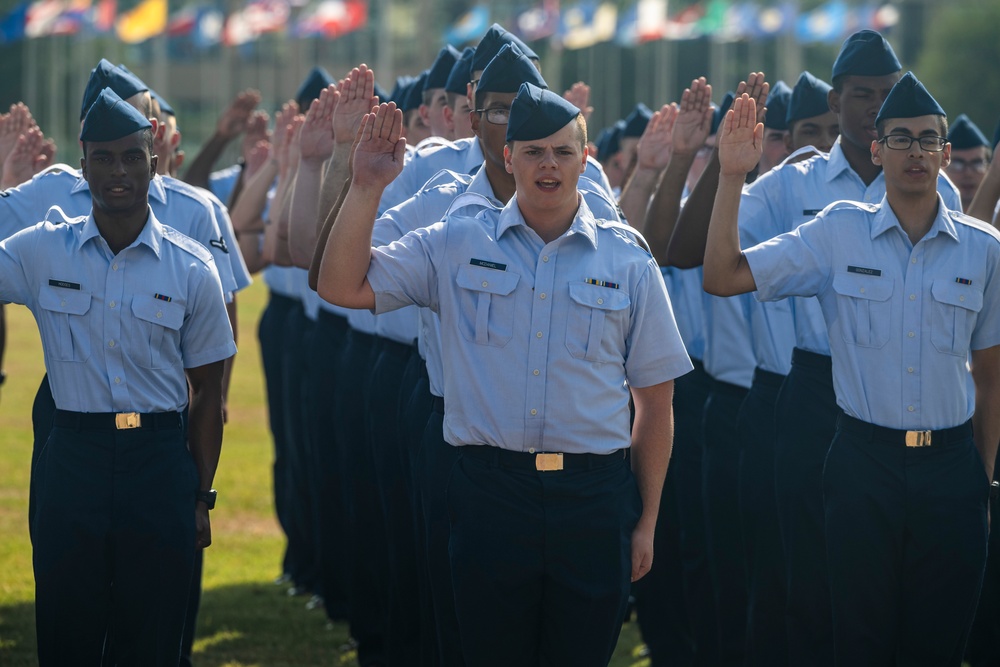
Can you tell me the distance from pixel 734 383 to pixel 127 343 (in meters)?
2.91

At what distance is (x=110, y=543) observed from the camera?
4938 millimetres

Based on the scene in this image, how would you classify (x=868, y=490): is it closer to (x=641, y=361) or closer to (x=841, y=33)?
(x=641, y=361)

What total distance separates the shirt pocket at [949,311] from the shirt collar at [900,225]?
0.16 m

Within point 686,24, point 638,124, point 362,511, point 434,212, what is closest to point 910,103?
point 434,212

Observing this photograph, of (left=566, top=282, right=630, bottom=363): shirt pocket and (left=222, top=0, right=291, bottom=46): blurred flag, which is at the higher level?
(left=222, top=0, right=291, bottom=46): blurred flag

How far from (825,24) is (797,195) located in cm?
4079

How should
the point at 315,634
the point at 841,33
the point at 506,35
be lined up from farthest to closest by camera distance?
1. the point at 841,33
2. the point at 315,634
3. the point at 506,35

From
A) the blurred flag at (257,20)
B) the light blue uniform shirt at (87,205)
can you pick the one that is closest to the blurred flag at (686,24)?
the blurred flag at (257,20)

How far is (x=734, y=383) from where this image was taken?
687cm

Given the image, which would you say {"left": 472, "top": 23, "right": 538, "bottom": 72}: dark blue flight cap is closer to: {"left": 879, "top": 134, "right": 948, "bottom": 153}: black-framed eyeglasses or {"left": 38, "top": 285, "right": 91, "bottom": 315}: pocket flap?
{"left": 879, "top": 134, "right": 948, "bottom": 153}: black-framed eyeglasses

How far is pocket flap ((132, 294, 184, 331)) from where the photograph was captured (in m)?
5.02

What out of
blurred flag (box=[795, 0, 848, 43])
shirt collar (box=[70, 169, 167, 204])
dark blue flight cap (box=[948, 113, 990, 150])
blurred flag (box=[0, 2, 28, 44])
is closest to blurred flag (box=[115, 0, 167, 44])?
blurred flag (box=[0, 2, 28, 44])

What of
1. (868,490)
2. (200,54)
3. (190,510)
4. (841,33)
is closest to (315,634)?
(190,510)

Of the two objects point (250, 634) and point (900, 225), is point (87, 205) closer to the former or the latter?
point (250, 634)
